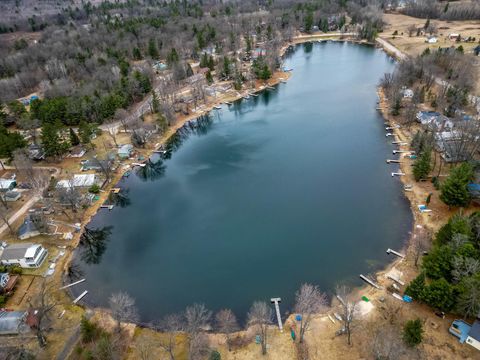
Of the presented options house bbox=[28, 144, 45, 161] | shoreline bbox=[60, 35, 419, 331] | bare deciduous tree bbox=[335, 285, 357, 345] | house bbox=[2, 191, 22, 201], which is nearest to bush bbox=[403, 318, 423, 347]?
bare deciduous tree bbox=[335, 285, 357, 345]

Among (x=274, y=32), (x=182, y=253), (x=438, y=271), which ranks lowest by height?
Answer: (x=182, y=253)

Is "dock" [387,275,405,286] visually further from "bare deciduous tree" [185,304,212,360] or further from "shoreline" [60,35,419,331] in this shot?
"bare deciduous tree" [185,304,212,360]

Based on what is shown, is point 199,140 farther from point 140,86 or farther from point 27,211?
point 27,211

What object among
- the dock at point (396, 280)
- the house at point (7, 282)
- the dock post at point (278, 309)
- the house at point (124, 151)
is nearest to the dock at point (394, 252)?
the dock at point (396, 280)

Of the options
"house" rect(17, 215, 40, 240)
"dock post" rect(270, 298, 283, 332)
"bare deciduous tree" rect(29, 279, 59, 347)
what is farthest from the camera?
"house" rect(17, 215, 40, 240)

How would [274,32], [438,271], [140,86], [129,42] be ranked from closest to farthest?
[438,271], [140,86], [129,42], [274,32]

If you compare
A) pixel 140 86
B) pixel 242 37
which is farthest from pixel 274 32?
pixel 140 86

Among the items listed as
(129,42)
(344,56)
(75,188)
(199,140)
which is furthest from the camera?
(129,42)
